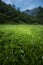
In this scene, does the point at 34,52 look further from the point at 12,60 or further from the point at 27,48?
the point at 12,60

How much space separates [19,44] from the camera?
12562 mm

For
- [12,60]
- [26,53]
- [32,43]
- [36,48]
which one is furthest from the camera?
[32,43]

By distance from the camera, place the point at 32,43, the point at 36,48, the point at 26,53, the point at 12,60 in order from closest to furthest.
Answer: the point at 12,60 → the point at 26,53 → the point at 36,48 → the point at 32,43

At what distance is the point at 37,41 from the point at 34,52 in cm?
251

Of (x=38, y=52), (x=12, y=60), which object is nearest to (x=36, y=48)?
(x=38, y=52)

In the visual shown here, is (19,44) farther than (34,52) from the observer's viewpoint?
Yes

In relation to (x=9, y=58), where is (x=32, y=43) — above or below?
above

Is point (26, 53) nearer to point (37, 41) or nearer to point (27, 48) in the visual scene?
point (27, 48)

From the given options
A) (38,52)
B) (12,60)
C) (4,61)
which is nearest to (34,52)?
(38,52)

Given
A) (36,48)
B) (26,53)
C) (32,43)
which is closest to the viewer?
(26,53)

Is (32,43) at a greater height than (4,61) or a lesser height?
greater

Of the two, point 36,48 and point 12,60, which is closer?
point 12,60

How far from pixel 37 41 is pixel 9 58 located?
429 cm

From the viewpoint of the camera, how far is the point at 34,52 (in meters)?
10.8
